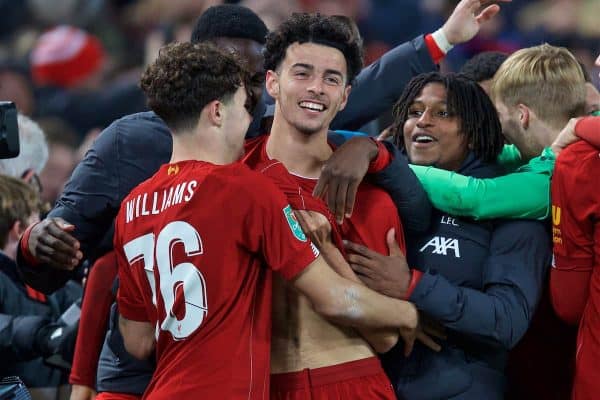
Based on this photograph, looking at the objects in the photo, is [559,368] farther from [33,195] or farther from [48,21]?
[48,21]

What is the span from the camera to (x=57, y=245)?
3.94 metres

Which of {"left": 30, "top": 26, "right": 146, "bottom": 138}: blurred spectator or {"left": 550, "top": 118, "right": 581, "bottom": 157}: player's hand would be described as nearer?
{"left": 550, "top": 118, "right": 581, "bottom": 157}: player's hand

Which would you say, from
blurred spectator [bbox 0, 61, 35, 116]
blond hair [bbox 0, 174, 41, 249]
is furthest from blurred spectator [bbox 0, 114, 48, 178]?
blurred spectator [bbox 0, 61, 35, 116]

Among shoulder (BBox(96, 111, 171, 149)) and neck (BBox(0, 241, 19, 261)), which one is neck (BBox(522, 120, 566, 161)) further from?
neck (BBox(0, 241, 19, 261))

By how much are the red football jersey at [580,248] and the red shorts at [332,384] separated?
2.34 ft

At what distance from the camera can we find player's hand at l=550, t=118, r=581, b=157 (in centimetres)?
402

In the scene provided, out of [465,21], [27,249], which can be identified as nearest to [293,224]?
[27,249]

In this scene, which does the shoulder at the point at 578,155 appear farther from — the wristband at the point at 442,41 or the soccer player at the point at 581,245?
the wristband at the point at 442,41

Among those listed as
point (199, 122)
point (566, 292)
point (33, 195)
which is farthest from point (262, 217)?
point (33, 195)

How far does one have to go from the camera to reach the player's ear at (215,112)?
11.8 ft

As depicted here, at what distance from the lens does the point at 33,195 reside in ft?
17.6

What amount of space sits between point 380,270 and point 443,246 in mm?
381

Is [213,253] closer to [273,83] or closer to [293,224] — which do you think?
[293,224]

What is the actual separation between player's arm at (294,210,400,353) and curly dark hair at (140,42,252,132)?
440 mm
